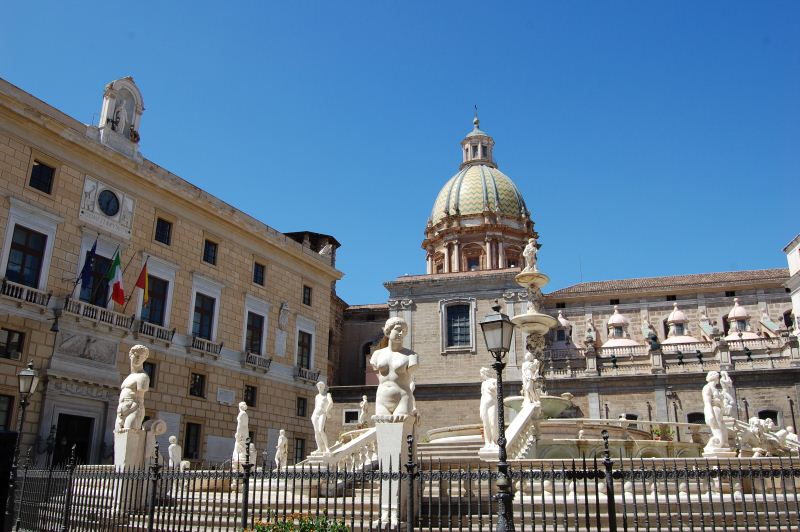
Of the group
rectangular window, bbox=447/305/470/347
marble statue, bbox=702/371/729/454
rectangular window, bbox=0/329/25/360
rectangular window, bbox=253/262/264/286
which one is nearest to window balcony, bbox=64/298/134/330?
rectangular window, bbox=0/329/25/360

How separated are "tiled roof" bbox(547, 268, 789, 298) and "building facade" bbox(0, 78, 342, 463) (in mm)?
22916

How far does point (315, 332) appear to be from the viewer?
1325 inches

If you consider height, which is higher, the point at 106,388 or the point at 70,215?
the point at 70,215

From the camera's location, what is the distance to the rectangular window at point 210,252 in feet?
91.7

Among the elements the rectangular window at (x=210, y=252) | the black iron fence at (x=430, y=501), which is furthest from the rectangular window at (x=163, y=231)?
the black iron fence at (x=430, y=501)

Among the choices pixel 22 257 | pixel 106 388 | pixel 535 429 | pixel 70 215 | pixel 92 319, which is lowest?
pixel 535 429

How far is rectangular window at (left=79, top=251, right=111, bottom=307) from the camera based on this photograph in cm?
2258

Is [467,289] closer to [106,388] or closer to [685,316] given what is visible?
[685,316]

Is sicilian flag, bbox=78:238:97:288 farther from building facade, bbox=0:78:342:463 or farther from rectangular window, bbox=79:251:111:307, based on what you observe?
rectangular window, bbox=79:251:111:307

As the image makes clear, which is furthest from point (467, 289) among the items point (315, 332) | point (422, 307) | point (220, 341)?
point (220, 341)

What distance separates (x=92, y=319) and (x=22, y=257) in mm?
2770

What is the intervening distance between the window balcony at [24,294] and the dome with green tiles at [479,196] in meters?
35.6

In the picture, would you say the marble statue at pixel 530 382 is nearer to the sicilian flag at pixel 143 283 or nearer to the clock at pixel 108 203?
the sicilian flag at pixel 143 283

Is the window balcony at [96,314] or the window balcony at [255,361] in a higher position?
the window balcony at [96,314]
